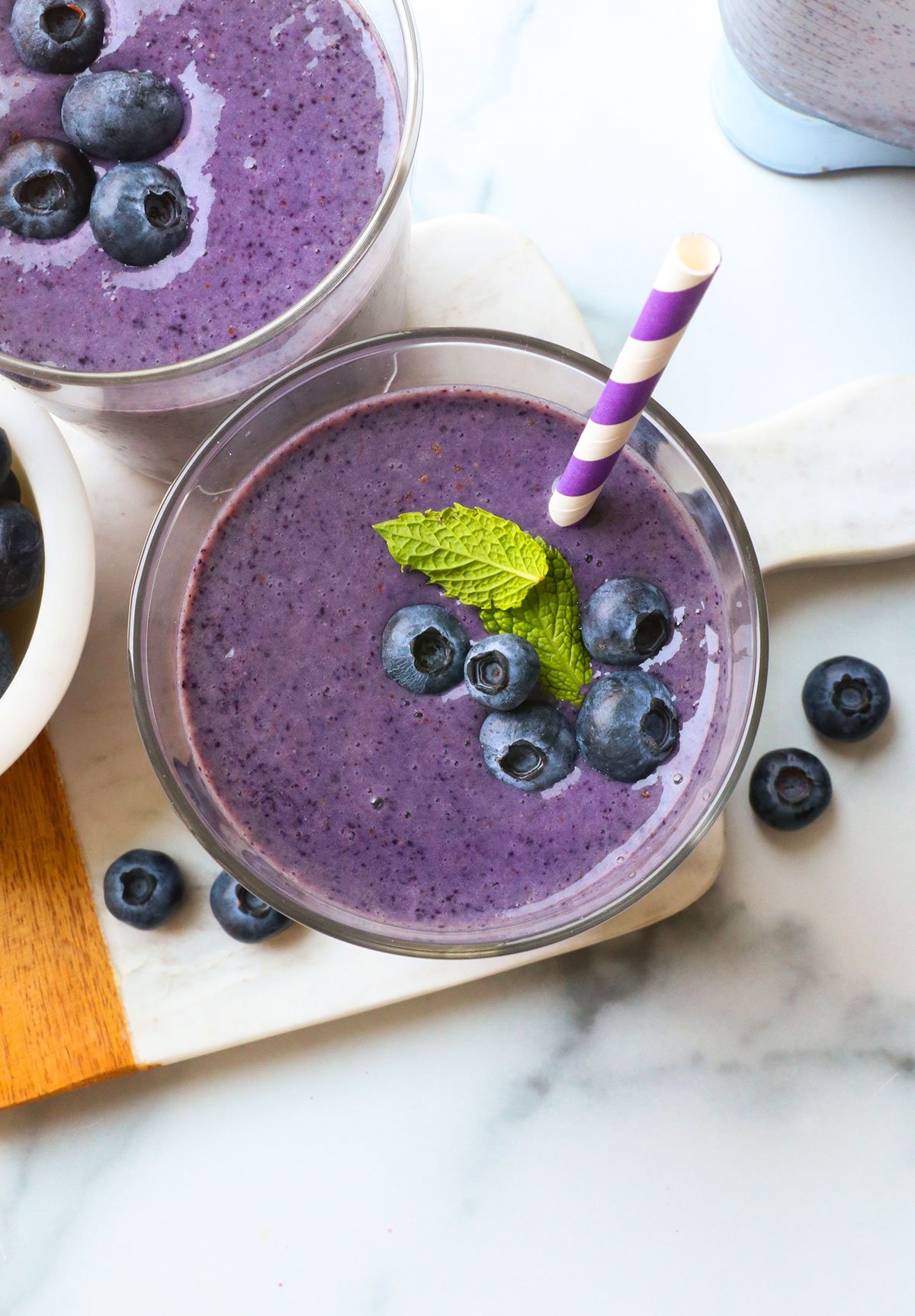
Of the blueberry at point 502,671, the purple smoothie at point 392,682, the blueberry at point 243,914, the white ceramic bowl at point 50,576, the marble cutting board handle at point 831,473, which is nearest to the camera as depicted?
the blueberry at point 502,671

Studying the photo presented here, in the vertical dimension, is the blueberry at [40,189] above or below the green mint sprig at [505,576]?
above

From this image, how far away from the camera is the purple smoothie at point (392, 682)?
1583 mm

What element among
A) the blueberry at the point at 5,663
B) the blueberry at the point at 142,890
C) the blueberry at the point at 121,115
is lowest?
the blueberry at the point at 142,890

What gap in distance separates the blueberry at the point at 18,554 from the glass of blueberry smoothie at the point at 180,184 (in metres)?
0.22

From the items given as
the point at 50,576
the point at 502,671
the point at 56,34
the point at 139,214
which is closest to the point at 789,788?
the point at 502,671

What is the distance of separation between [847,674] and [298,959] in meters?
1.10

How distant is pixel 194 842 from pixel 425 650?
681 millimetres

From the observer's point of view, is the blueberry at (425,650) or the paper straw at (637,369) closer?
the paper straw at (637,369)

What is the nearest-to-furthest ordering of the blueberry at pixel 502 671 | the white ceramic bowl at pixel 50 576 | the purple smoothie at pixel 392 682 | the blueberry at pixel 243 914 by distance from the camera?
1. the blueberry at pixel 502 671
2. the purple smoothie at pixel 392 682
3. the white ceramic bowl at pixel 50 576
4. the blueberry at pixel 243 914

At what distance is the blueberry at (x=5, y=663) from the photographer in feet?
5.75

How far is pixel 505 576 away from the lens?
1533 mm

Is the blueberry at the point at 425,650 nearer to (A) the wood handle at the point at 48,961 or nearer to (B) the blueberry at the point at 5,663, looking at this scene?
(B) the blueberry at the point at 5,663

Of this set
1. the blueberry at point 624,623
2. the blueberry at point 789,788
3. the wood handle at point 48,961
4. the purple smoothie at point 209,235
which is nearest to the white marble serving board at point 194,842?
the wood handle at point 48,961

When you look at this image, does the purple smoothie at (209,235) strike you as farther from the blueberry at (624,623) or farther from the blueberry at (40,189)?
the blueberry at (624,623)
